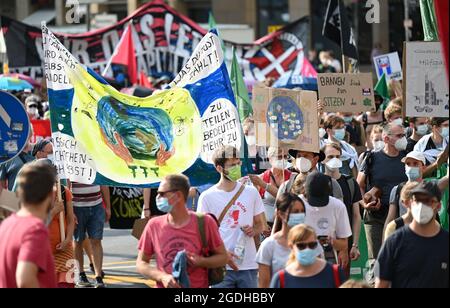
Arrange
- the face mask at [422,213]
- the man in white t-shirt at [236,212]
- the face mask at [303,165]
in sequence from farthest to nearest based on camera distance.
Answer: the face mask at [303,165]
the man in white t-shirt at [236,212]
the face mask at [422,213]

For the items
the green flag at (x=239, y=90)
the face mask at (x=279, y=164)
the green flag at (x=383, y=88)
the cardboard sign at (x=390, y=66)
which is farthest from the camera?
the cardboard sign at (x=390, y=66)

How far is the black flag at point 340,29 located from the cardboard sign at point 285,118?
19.0 ft

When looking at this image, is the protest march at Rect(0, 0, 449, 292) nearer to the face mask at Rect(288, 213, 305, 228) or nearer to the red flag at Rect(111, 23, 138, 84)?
the face mask at Rect(288, 213, 305, 228)

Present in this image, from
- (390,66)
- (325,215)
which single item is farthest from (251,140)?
(390,66)

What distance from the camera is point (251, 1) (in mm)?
42188

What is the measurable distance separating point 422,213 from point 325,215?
1612 mm

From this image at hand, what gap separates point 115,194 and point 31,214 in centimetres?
668

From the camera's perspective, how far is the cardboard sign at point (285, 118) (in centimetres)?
1055

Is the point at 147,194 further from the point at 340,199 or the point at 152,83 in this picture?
the point at 152,83

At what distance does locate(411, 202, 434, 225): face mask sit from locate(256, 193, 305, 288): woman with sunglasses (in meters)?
0.90

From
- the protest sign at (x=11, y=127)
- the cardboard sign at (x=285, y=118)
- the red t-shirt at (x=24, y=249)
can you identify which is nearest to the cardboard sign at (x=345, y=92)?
the cardboard sign at (x=285, y=118)

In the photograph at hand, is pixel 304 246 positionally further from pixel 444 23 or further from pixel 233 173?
pixel 233 173

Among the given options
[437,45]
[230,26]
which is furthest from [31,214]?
[230,26]

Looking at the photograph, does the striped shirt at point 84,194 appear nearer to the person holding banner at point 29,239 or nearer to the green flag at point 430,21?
the green flag at point 430,21
